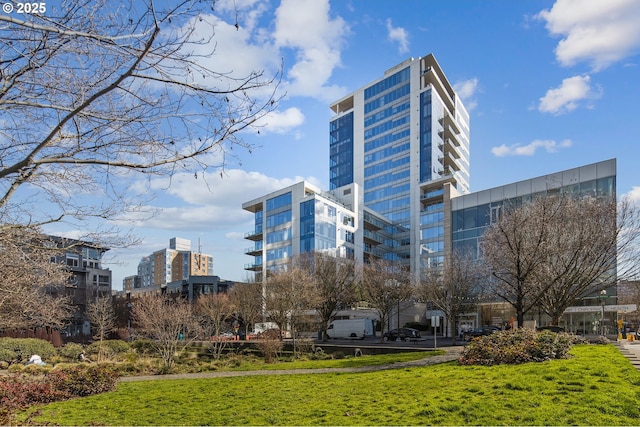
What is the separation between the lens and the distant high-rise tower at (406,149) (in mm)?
75750

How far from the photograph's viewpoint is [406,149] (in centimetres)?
8369

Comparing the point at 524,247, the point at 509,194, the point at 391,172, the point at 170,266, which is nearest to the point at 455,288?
the point at 524,247

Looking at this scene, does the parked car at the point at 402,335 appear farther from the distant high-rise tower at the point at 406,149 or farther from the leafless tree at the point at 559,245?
the distant high-rise tower at the point at 406,149

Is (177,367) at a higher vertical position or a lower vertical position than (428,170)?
lower

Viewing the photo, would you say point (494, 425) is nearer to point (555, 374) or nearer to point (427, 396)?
point (427, 396)

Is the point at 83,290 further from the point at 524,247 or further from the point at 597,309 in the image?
the point at 597,309

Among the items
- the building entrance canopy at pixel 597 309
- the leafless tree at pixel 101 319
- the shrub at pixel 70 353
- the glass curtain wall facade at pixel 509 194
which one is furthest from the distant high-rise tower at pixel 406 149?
the shrub at pixel 70 353

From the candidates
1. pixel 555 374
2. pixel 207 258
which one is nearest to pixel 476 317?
pixel 555 374

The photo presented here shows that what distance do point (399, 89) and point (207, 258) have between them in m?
107

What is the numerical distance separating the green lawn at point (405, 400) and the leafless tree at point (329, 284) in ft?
95.6

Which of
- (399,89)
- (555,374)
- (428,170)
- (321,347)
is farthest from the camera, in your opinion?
(399,89)

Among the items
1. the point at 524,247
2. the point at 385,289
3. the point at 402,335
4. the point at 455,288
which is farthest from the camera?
the point at 402,335

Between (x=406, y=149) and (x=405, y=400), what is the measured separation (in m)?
77.4

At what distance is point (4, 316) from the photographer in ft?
48.0
